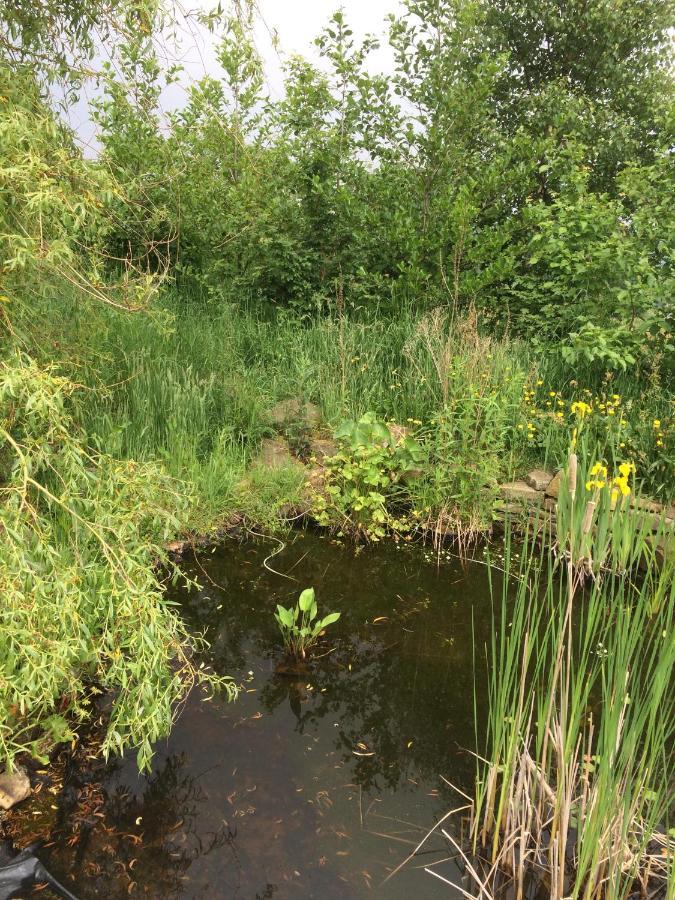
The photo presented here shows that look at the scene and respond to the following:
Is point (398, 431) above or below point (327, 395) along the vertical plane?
below

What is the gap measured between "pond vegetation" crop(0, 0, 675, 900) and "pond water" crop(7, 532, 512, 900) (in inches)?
0.5

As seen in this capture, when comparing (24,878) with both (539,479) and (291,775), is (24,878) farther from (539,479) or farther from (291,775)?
(539,479)

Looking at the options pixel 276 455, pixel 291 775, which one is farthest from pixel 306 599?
pixel 276 455

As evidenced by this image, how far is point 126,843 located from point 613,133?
34.8 ft

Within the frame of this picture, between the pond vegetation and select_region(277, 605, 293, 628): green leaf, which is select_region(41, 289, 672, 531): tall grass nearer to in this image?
the pond vegetation

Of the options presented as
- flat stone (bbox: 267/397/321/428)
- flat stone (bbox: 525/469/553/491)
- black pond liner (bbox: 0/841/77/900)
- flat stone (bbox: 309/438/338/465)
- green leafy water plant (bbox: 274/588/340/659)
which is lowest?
black pond liner (bbox: 0/841/77/900)

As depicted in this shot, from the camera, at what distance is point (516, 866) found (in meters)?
2.13

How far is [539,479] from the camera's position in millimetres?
4754

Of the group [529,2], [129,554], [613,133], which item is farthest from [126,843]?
[529,2]

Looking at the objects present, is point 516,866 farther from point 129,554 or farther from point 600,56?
point 600,56

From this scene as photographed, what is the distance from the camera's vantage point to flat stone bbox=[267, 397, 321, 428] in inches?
204

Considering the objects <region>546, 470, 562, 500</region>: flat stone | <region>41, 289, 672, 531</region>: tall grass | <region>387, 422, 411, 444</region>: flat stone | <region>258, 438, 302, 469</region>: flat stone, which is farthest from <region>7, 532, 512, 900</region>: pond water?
<region>387, 422, 411, 444</region>: flat stone

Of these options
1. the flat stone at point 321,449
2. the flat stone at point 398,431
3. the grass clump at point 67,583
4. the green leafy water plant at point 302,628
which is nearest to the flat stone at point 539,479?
the flat stone at point 398,431

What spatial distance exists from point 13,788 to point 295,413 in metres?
3.37
